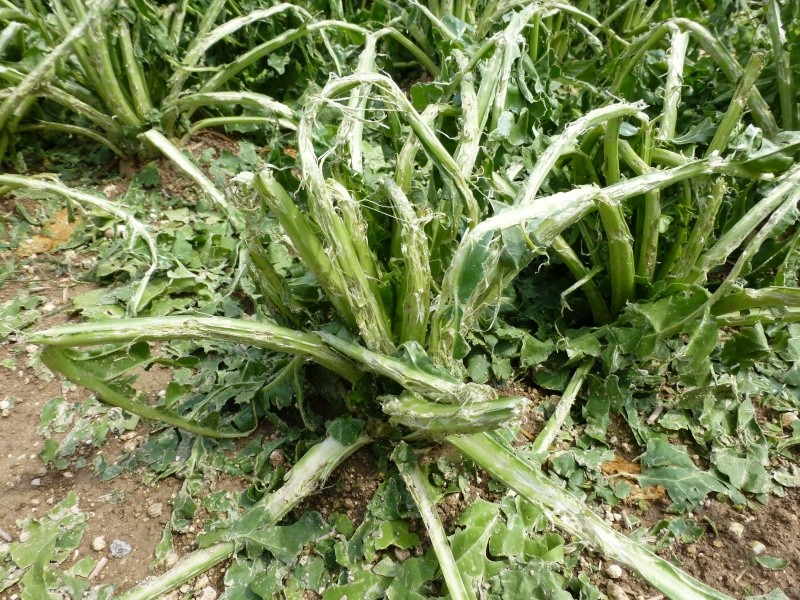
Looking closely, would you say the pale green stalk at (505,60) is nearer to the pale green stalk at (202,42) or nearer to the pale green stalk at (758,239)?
the pale green stalk at (758,239)

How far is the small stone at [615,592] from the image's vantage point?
104 centimetres

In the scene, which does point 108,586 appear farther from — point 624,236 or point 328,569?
point 624,236

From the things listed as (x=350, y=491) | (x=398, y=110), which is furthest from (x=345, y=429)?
(x=398, y=110)

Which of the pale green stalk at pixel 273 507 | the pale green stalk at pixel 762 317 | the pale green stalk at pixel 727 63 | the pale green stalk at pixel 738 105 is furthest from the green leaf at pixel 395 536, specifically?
the pale green stalk at pixel 727 63

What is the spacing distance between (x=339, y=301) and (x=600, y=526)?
0.59 m

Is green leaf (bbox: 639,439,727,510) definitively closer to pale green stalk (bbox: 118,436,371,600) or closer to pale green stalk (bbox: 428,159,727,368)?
pale green stalk (bbox: 428,159,727,368)

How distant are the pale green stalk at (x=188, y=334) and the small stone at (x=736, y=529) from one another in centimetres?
85

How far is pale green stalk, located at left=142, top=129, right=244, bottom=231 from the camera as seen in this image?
1.72m

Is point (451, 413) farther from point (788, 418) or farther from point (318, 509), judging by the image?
point (788, 418)

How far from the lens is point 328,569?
42.1 inches

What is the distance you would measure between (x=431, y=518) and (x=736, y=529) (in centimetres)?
63

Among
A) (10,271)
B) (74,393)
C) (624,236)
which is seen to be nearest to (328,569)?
(74,393)

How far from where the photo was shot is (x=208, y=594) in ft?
3.39

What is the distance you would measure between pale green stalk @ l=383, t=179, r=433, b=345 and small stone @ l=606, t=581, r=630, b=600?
1.88 feet
